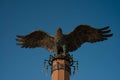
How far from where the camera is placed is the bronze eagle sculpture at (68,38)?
20716 millimetres

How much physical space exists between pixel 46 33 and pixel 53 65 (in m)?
2.60

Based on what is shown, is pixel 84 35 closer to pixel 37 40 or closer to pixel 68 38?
pixel 68 38

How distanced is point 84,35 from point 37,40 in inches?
129

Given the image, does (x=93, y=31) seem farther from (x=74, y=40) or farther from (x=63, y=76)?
(x=63, y=76)

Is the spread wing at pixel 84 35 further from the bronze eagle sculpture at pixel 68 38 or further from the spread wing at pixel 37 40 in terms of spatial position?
the spread wing at pixel 37 40

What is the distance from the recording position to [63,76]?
1911 centimetres

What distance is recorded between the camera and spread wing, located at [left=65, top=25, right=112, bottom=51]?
69.0ft

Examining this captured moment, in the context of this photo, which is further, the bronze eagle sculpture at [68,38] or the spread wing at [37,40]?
the spread wing at [37,40]

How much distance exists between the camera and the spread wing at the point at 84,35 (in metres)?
21.0

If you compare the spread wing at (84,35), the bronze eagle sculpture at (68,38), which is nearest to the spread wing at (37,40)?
the bronze eagle sculpture at (68,38)

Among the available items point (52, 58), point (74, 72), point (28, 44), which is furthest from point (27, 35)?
point (74, 72)

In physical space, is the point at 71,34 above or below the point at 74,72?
above

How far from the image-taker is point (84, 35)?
843 inches

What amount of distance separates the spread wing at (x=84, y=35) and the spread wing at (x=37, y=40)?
1268mm
